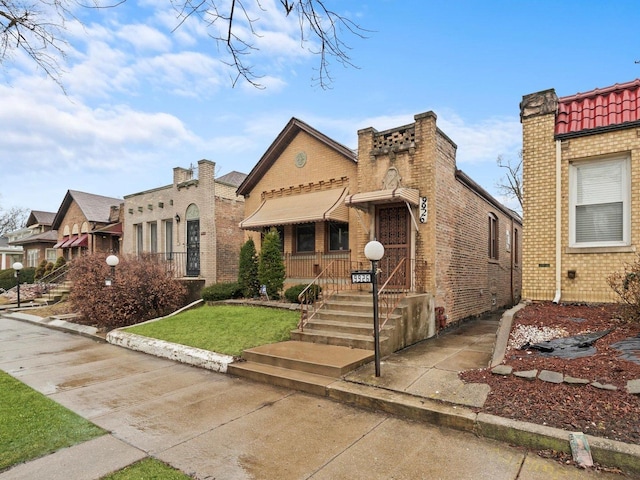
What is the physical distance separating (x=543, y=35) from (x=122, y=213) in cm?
2305

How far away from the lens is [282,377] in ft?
19.9

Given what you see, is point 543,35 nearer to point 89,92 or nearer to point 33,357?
point 89,92

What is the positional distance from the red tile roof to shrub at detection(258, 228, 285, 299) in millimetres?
Answer: 8036

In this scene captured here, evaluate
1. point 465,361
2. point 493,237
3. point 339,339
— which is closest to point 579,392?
point 465,361

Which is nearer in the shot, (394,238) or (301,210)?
(394,238)

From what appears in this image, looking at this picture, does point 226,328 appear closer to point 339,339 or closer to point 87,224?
point 339,339

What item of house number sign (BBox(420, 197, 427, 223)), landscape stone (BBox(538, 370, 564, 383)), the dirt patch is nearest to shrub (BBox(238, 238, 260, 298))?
house number sign (BBox(420, 197, 427, 223))

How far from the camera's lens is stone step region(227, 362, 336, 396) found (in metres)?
5.68

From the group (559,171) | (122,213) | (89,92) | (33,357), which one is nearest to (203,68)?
(89,92)

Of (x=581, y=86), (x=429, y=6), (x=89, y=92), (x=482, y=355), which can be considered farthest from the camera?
(x=581, y=86)

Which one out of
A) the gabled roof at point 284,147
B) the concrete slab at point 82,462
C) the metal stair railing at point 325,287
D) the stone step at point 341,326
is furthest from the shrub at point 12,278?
the concrete slab at point 82,462

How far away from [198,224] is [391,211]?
1042 cm

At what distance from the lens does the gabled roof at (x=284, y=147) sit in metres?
11.8

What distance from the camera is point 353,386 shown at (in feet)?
18.0
